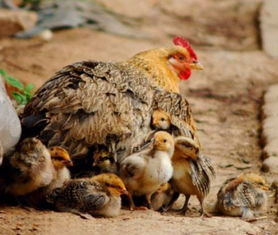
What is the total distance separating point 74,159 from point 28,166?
0.42 metres

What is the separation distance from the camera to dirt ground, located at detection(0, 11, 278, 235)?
18.6 feet

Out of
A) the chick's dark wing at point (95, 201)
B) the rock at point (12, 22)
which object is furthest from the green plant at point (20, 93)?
the rock at point (12, 22)

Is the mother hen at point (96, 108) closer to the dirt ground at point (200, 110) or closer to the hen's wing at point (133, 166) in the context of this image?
the hen's wing at point (133, 166)

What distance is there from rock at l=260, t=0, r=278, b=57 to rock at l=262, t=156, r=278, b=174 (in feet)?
15.8

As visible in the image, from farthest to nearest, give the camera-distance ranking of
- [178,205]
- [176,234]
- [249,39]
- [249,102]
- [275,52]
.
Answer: [249,39]
[275,52]
[249,102]
[178,205]
[176,234]

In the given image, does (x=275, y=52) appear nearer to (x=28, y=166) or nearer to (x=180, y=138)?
(x=180, y=138)

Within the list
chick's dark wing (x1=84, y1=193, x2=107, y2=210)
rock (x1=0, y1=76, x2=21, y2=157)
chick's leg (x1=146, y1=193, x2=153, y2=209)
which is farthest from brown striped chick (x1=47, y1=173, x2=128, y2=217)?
rock (x1=0, y1=76, x2=21, y2=157)

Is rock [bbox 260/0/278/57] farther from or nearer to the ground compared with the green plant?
farther from the ground

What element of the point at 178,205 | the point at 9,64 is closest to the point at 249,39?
the point at 9,64

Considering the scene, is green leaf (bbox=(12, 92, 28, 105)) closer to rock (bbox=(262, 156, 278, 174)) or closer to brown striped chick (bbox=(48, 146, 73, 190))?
brown striped chick (bbox=(48, 146, 73, 190))

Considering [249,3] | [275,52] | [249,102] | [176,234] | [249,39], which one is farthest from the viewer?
[249,3]

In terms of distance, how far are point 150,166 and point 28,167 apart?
887mm

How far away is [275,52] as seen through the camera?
12578 millimetres

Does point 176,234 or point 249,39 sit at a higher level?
point 249,39
